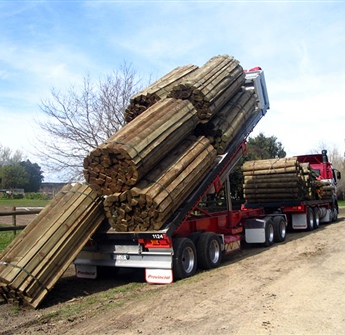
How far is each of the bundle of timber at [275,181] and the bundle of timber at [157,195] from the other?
8.05 metres

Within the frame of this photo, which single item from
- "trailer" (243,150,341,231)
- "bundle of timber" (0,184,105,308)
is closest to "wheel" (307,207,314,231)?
"trailer" (243,150,341,231)

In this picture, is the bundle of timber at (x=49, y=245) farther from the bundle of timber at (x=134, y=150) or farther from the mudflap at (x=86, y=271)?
the mudflap at (x=86, y=271)

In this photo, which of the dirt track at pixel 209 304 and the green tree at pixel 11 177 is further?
the green tree at pixel 11 177

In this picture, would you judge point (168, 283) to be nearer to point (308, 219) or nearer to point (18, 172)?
point (308, 219)

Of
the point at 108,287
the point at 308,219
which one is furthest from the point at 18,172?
the point at 108,287

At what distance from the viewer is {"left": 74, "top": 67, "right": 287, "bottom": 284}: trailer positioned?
8.97 metres

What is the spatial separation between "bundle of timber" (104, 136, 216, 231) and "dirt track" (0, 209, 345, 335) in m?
1.33

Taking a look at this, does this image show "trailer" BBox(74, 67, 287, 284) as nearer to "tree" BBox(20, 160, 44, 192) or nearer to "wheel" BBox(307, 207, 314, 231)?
"wheel" BBox(307, 207, 314, 231)

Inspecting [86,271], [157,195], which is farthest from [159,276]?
[86,271]

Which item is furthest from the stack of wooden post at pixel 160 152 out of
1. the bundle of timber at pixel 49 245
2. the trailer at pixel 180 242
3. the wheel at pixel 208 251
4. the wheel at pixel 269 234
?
the wheel at pixel 269 234

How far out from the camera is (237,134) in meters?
12.3

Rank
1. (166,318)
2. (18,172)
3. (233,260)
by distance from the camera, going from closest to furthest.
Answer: (166,318), (233,260), (18,172)

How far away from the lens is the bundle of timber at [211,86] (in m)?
10.8

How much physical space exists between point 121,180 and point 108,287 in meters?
2.28
